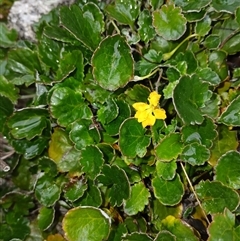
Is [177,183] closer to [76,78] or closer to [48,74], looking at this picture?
[76,78]

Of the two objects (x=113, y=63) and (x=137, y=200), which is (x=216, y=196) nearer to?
(x=137, y=200)

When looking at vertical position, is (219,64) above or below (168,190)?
above

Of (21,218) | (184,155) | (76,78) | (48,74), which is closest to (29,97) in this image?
(48,74)

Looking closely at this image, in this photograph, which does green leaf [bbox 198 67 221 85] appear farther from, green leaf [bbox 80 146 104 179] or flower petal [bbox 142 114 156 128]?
green leaf [bbox 80 146 104 179]

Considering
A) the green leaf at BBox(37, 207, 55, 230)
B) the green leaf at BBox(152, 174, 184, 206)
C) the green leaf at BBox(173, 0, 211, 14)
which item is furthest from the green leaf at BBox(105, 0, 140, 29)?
the green leaf at BBox(37, 207, 55, 230)

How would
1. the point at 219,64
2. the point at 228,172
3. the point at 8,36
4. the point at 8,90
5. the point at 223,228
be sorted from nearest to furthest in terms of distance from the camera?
the point at 223,228, the point at 228,172, the point at 219,64, the point at 8,90, the point at 8,36

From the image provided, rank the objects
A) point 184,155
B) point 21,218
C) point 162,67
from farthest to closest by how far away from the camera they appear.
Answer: point 21,218 → point 162,67 → point 184,155

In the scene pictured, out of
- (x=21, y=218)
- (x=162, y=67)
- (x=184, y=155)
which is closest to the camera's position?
(x=184, y=155)

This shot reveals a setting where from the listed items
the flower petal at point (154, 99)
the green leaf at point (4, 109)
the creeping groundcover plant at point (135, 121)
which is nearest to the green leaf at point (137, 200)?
the creeping groundcover plant at point (135, 121)

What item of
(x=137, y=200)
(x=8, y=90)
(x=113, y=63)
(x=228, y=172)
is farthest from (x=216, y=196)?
(x=8, y=90)
